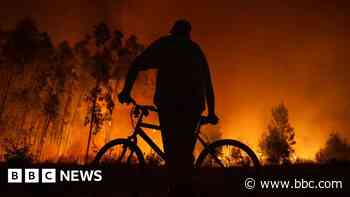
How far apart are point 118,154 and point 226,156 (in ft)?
5.90

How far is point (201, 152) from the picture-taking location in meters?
7.95

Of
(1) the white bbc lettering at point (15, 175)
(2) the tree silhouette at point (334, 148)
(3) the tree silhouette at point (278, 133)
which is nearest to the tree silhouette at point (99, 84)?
(1) the white bbc lettering at point (15, 175)

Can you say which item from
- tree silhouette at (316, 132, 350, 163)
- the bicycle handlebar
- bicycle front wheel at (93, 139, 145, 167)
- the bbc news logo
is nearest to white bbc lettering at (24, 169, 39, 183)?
the bbc news logo

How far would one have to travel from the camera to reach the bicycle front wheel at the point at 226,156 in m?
7.76

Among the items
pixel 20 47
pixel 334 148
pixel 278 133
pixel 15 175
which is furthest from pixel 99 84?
pixel 334 148

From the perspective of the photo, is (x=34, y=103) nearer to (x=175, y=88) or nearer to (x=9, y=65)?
(x=9, y=65)

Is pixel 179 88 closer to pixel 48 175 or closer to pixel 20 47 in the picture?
pixel 48 175

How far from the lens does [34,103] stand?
45.2 m

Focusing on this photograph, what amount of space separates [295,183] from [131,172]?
12.0 feet

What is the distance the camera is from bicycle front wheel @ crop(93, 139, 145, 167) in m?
8.14

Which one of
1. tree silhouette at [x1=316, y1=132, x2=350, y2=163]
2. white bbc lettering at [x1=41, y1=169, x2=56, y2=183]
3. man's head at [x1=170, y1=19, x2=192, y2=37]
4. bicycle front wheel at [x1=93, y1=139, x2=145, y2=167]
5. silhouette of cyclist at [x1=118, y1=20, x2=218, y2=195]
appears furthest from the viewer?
tree silhouette at [x1=316, y1=132, x2=350, y2=163]

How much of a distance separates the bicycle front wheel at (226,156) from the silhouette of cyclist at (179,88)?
36 centimetres

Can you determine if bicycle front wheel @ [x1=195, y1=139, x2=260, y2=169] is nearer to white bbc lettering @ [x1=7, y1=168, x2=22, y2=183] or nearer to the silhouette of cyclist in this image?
the silhouette of cyclist

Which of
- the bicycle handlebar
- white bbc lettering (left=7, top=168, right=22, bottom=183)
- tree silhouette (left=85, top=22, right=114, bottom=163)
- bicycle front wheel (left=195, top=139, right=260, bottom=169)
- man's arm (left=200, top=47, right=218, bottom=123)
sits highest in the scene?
tree silhouette (left=85, top=22, right=114, bottom=163)
